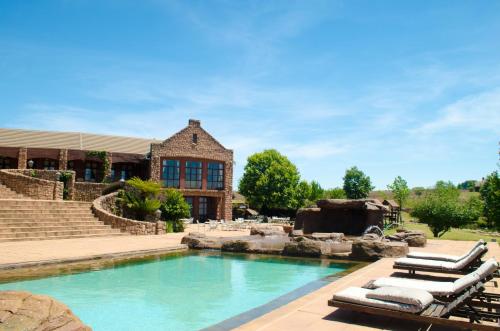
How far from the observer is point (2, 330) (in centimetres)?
321

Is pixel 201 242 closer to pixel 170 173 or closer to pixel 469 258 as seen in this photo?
pixel 469 258

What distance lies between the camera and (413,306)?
15.6 feet

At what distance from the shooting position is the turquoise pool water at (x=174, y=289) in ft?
22.6

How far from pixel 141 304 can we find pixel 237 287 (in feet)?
8.29

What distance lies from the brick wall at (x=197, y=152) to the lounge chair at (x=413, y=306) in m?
29.9

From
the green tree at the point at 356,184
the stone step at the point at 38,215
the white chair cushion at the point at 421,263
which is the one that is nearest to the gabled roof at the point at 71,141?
the stone step at the point at 38,215

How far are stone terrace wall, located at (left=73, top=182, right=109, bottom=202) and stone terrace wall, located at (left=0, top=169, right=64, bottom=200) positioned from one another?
2.98 m

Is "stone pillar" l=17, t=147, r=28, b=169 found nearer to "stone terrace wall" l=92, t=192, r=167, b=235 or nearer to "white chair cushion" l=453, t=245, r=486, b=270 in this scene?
"stone terrace wall" l=92, t=192, r=167, b=235

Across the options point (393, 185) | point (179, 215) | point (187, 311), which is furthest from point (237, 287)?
point (393, 185)

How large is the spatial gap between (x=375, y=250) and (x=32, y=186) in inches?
810

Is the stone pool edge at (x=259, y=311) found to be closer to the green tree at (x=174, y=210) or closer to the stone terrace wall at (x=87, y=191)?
the green tree at (x=174, y=210)

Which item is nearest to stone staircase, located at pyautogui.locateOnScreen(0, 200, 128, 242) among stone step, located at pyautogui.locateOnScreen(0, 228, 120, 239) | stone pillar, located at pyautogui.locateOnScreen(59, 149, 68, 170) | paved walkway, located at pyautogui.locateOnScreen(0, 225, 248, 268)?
stone step, located at pyautogui.locateOnScreen(0, 228, 120, 239)

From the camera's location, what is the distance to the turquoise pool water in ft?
22.6

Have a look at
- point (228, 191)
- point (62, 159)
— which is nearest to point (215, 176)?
point (228, 191)
